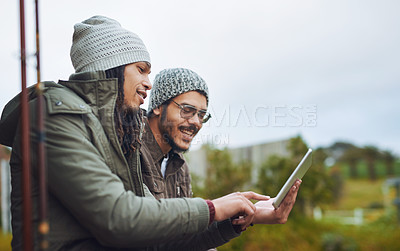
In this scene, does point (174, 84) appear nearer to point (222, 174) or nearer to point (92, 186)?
point (92, 186)

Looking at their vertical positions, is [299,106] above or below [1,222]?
above

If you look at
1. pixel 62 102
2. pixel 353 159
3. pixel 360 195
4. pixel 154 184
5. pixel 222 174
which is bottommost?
pixel 360 195

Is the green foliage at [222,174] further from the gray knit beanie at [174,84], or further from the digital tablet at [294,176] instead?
the digital tablet at [294,176]

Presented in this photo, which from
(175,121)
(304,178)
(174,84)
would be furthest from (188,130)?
(304,178)

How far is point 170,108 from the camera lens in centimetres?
236

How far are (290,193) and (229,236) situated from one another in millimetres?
349

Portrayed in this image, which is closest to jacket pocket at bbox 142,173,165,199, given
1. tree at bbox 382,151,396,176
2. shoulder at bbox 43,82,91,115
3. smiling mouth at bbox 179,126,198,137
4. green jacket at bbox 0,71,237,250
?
smiling mouth at bbox 179,126,198,137

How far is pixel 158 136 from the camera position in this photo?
2.30 m

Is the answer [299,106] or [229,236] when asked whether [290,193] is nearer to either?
[229,236]

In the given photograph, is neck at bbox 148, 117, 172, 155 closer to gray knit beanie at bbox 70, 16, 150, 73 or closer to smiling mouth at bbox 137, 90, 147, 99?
smiling mouth at bbox 137, 90, 147, 99

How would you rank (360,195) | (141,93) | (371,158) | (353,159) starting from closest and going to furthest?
1. (141,93)
2. (360,195)
3. (371,158)
4. (353,159)

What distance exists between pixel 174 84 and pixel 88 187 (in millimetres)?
1316

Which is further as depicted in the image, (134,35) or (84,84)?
(134,35)

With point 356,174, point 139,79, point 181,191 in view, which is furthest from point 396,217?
point 139,79
